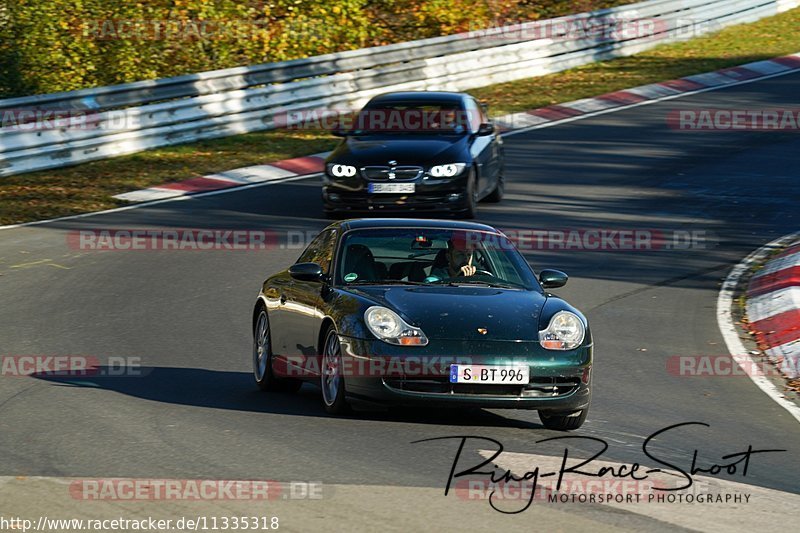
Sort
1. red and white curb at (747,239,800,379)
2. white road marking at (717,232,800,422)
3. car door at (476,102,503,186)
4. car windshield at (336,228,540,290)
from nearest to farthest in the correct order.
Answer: car windshield at (336,228,540,290) → white road marking at (717,232,800,422) → red and white curb at (747,239,800,379) → car door at (476,102,503,186)

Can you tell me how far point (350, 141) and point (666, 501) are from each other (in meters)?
12.5

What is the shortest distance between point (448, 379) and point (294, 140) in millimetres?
16929

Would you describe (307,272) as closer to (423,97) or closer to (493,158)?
(493,158)

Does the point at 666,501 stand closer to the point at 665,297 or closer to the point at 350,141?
the point at 665,297

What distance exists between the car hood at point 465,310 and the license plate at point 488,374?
0.62 feet

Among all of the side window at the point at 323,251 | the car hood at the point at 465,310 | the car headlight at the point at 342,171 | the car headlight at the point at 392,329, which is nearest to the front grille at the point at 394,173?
the car headlight at the point at 342,171

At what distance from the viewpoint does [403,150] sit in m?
18.3

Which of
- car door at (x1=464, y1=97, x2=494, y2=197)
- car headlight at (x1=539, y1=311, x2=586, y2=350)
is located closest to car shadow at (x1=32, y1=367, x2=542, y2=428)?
car headlight at (x1=539, y1=311, x2=586, y2=350)

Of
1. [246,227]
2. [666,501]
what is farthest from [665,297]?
[666,501]

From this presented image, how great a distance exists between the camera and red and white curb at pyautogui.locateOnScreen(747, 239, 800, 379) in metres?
11.7

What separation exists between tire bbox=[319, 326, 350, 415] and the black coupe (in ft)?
28.8

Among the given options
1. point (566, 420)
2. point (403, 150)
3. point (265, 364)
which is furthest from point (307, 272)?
point (403, 150)

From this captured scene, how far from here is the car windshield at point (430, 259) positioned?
980cm

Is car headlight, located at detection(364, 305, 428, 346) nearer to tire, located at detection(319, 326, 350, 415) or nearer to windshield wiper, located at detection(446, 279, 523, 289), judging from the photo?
tire, located at detection(319, 326, 350, 415)
